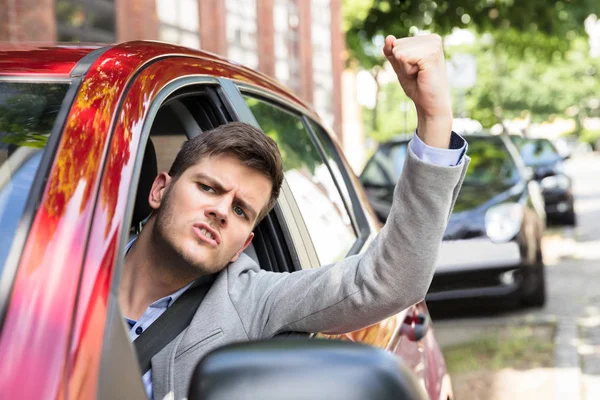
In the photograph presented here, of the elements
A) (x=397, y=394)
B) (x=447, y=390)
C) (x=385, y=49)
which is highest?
(x=385, y=49)

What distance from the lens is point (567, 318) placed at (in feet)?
28.2

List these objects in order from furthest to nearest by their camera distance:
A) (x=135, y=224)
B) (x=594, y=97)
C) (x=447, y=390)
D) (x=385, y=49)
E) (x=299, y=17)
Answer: (x=594, y=97) → (x=299, y=17) → (x=447, y=390) → (x=135, y=224) → (x=385, y=49)

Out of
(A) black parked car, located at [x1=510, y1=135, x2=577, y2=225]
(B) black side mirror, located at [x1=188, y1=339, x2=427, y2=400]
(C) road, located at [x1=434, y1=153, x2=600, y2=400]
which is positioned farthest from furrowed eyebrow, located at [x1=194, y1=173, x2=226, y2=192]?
(A) black parked car, located at [x1=510, y1=135, x2=577, y2=225]

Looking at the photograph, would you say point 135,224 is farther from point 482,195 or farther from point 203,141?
point 482,195

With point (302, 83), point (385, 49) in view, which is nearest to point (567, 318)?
point (385, 49)

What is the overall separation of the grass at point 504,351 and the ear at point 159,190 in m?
4.70

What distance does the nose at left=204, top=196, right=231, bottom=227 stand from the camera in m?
2.08

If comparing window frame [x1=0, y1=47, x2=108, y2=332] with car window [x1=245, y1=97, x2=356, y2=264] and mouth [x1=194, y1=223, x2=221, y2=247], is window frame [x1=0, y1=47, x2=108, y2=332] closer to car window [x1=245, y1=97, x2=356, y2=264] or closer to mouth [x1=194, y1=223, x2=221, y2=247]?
mouth [x1=194, y1=223, x2=221, y2=247]

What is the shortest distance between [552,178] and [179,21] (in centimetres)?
759

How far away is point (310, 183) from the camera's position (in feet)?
9.91

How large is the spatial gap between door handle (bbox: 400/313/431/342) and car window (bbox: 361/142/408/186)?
5.88 meters

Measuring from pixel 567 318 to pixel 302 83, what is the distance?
13.9m

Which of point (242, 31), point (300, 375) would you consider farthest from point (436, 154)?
point (242, 31)

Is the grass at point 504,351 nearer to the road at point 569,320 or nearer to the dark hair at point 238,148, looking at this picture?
the road at point 569,320
